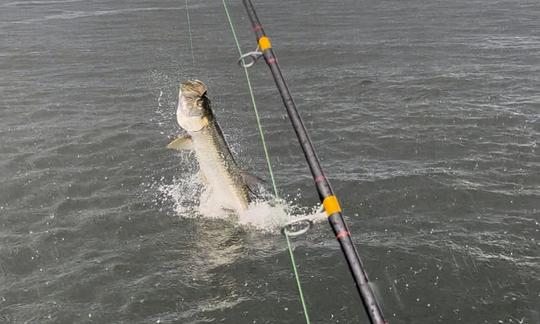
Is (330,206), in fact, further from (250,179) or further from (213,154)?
(213,154)

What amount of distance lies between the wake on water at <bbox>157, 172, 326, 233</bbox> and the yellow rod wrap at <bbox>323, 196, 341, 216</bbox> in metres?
4.16

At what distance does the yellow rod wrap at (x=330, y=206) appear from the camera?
4.56 m

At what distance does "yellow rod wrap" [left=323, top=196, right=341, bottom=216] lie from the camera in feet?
15.0

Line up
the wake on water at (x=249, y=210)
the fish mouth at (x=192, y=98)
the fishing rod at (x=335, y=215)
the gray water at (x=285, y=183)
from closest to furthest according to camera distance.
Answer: the fishing rod at (x=335, y=215), the gray water at (x=285, y=183), the fish mouth at (x=192, y=98), the wake on water at (x=249, y=210)

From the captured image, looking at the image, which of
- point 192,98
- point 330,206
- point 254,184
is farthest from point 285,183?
point 330,206

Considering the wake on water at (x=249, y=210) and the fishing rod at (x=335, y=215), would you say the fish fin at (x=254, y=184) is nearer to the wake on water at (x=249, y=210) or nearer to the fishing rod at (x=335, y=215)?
the wake on water at (x=249, y=210)

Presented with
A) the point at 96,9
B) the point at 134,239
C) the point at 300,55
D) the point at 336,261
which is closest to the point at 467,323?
the point at 336,261

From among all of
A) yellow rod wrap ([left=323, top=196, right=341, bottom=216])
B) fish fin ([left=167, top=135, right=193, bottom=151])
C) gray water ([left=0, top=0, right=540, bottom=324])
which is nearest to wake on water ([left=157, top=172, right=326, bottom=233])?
gray water ([left=0, top=0, right=540, bottom=324])

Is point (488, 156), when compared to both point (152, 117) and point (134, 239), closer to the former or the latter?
point (134, 239)

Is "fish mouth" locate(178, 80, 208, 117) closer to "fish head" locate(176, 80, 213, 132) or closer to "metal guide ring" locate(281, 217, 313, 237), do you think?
"fish head" locate(176, 80, 213, 132)

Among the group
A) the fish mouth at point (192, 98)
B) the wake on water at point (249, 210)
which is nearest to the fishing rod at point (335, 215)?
the fish mouth at point (192, 98)

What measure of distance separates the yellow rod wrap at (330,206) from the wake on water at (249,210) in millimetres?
4162

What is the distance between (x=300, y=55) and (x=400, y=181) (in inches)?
431

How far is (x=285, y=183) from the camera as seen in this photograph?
34.5 ft
